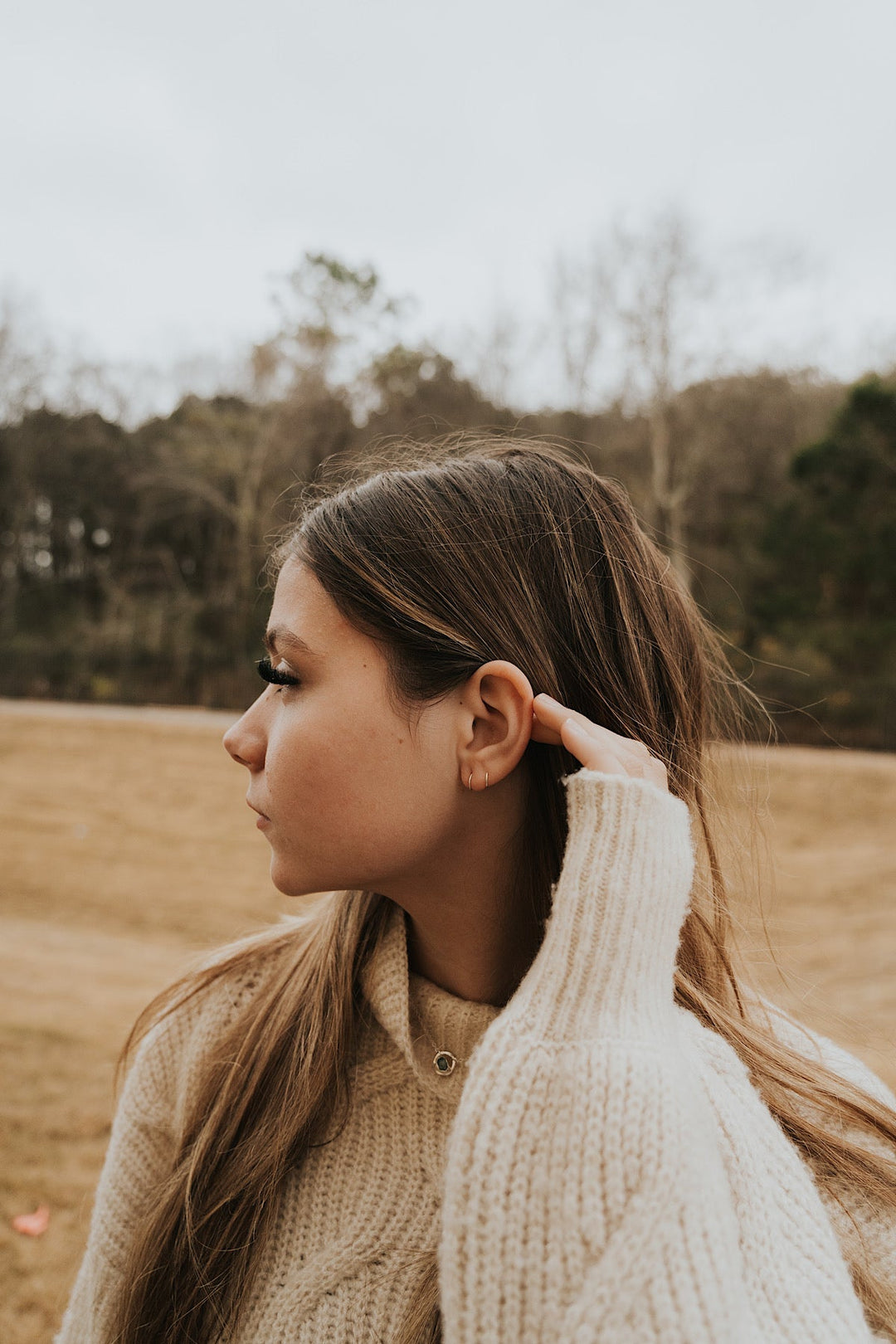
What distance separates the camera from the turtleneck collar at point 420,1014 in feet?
5.06

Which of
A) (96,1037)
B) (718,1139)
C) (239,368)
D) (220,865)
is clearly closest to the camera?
(718,1139)

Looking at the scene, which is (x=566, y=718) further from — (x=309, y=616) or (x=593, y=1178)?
(x=593, y=1178)

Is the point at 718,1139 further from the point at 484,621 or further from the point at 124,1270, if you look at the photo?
the point at 124,1270

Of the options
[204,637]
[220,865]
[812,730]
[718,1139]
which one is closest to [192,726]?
[220,865]

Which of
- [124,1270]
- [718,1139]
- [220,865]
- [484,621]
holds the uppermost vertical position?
[484,621]

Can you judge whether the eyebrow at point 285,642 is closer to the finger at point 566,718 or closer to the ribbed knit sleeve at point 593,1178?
the finger at point 566,718

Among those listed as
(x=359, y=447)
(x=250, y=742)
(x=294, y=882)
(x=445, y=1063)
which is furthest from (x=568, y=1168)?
(x=359, y=447)

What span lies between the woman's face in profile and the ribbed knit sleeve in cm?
29

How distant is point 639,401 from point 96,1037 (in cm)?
1922

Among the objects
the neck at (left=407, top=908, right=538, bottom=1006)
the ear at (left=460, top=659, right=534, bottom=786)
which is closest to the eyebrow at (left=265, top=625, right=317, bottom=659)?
the ear at (left=460, top=659, right=534, bottom=786)

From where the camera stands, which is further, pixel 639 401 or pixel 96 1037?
pixel 639 401

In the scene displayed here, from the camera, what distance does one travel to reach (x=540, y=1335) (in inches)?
42.0

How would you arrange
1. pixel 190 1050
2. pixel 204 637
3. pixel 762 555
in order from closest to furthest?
1. pixel 190 1050
2. pixel 762 555
3. pixel 204 637

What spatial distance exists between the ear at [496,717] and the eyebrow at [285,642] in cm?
24
